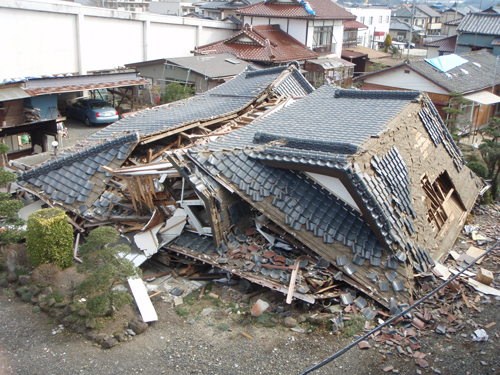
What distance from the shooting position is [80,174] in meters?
12.7

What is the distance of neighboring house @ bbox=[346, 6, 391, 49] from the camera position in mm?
66375

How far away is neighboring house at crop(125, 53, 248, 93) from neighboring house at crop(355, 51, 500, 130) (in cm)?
959

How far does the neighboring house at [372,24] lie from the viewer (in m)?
66.4

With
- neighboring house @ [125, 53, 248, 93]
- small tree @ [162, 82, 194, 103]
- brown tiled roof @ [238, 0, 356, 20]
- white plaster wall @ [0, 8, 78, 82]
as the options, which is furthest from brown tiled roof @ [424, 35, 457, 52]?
white plaster wall @ [0, 8, 78, 82]

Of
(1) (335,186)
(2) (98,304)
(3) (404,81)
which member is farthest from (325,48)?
(2) (98,304)

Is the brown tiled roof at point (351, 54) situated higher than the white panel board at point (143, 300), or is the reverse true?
the brown tiled roof at point (351, 54)

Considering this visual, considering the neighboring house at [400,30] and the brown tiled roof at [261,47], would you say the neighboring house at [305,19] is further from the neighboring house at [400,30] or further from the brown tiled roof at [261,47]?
the neighboring house at [400,30]

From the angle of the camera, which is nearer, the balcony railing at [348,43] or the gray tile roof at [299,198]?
the gray tile roof at [299,198]

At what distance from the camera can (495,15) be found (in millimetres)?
36062

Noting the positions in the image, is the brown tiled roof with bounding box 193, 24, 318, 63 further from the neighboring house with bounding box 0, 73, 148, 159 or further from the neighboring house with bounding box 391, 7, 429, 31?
the neighboring house with bounding box 391, 7, 429, 31

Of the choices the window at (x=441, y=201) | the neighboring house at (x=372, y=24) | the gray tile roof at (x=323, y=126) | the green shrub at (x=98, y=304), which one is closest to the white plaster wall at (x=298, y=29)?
the gray tile roof at (x=323, y=126)

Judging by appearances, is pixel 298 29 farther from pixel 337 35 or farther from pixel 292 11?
pixel 337 35

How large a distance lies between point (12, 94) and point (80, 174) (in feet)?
28.5

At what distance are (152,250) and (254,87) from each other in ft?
31.0
